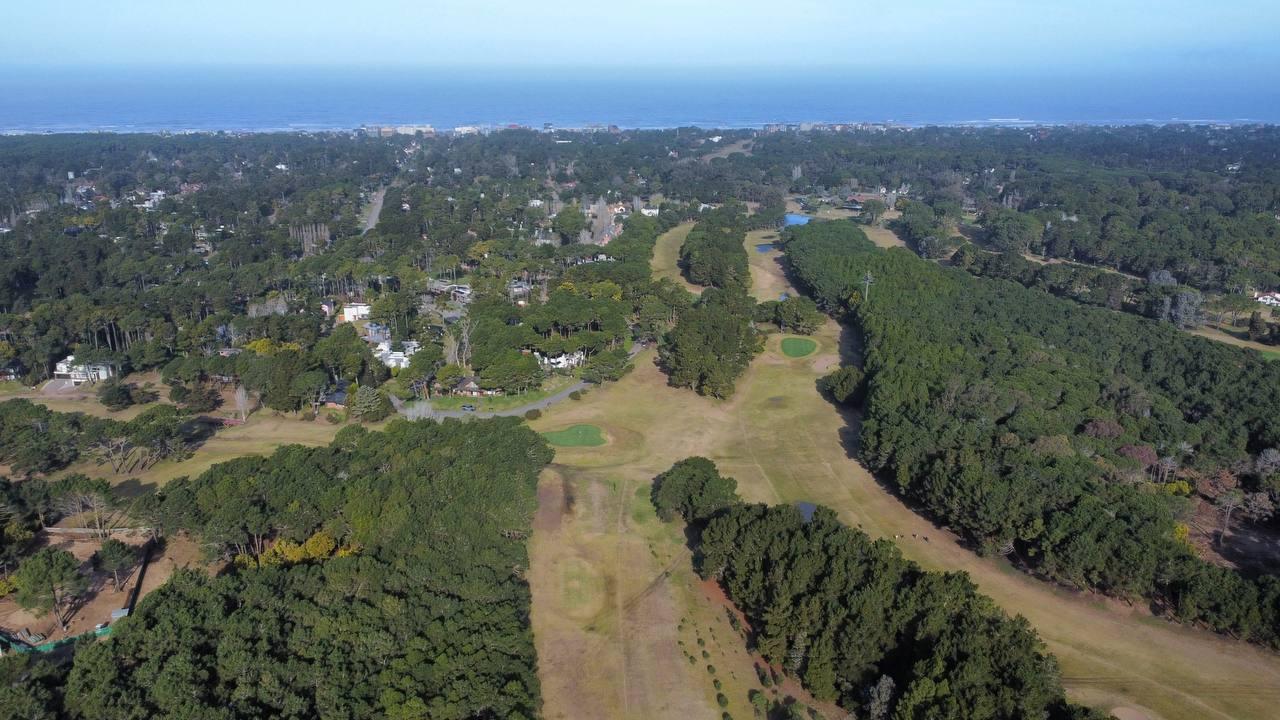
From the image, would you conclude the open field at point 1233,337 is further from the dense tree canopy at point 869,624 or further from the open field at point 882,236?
the dense tree canopy at point 869,624

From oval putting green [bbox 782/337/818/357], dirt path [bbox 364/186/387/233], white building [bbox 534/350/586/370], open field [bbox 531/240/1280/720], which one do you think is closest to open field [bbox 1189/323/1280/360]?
oval putting green [bbox 782/337/818/357]

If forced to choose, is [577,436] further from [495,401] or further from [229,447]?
[229,447]

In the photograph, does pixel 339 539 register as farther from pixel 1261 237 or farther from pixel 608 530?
pixel 1261 237

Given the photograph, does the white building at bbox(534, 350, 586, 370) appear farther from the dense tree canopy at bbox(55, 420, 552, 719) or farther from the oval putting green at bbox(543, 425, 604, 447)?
the dense tree canopy at bbox(55, 420, 552, 719)

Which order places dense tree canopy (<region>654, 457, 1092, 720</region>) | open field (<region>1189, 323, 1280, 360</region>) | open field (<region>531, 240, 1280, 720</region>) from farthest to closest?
open field (<region>1189, 323, 1280, 360</region>) → open field (<region>531, 240, 1280, 720</region>) → dense tree canopy (<region>654, 457, 1092, 720</region>)

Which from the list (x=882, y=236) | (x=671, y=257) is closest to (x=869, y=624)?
(x=671, y=257)

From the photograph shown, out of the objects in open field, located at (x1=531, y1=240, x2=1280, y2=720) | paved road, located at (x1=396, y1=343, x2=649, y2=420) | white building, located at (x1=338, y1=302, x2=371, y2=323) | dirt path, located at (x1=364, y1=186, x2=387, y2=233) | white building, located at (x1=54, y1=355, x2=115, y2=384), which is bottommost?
open field, located at (x1=531, y1=240, x2=1280, y2=720)

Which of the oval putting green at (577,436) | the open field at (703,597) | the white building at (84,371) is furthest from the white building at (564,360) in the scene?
the white building at (84,371)
